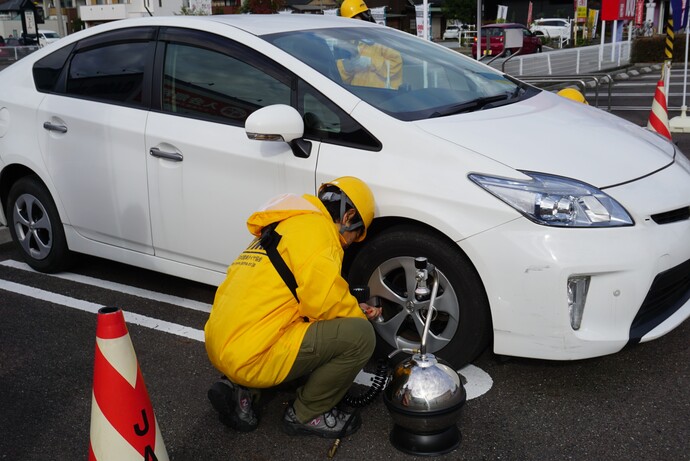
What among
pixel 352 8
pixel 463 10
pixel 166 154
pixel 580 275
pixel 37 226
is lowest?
pixel 463 10

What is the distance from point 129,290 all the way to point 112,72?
129cm

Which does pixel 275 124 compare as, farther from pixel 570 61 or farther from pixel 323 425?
pixel 570 61

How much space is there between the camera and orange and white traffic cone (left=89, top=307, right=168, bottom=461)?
2.39 metres

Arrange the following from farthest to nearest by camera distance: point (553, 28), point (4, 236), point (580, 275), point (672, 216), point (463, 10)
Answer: point (463, 10) → point (553, 28) → point (4, 236) → point (672, 216) → point (580, 275)

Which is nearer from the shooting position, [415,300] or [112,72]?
[415,300]

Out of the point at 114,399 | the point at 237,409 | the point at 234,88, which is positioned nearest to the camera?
the point at 114,399

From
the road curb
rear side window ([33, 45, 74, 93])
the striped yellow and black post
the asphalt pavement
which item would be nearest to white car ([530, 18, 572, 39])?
the striped yellow and black post

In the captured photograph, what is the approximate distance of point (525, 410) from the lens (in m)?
3.12

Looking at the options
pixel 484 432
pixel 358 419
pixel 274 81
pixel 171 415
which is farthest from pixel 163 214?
pixel 484 432

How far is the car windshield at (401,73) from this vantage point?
3.59m

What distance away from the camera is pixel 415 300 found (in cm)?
327

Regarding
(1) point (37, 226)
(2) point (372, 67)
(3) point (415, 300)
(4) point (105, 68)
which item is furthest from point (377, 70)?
(1) point (37, 226)

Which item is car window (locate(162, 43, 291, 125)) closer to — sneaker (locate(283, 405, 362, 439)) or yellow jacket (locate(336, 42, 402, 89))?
yellow jacket (locate(336, 42, 402, 89))

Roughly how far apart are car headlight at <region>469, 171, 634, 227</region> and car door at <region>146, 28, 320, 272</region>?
932mm
